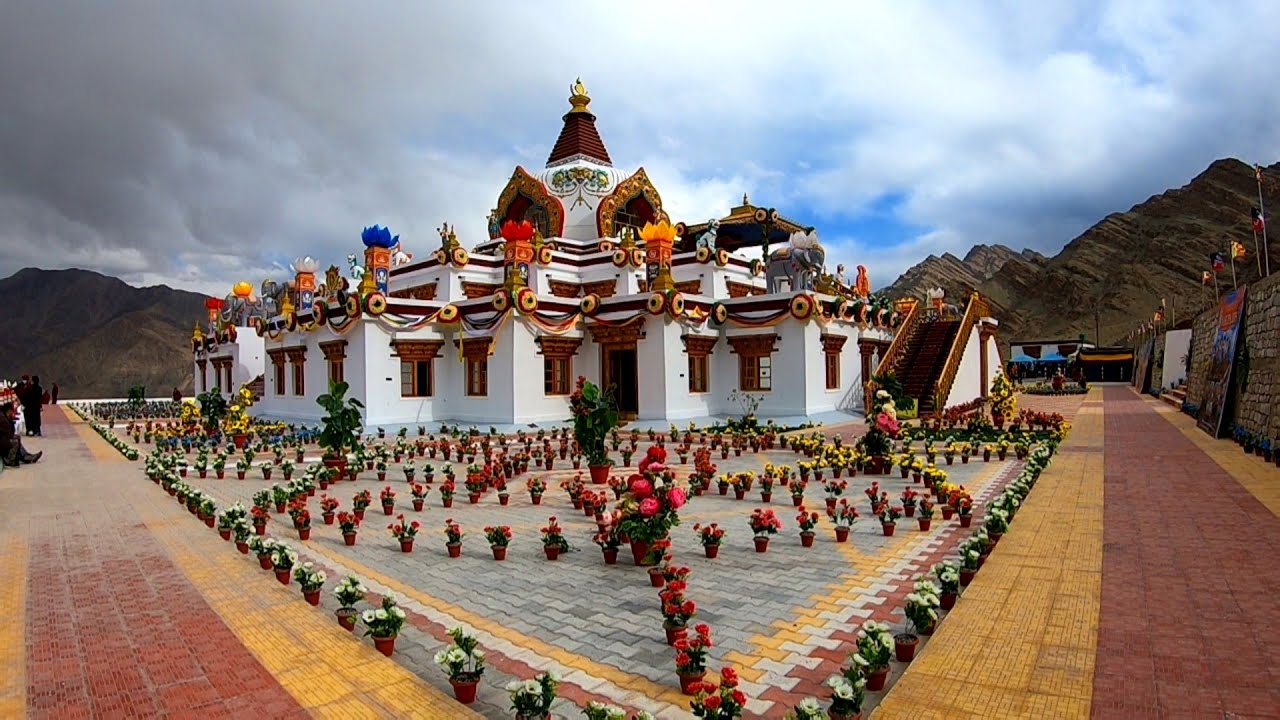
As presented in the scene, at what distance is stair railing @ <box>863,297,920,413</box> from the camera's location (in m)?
22.7

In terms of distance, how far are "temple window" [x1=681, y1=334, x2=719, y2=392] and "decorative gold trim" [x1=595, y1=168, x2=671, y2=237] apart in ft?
29.6

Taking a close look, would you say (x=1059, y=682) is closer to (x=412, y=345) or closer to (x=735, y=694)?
(x=735, y=694)

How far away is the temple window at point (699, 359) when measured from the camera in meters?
23.0

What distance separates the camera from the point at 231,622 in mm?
5426

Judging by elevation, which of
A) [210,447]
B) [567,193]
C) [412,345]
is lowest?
[210,447]

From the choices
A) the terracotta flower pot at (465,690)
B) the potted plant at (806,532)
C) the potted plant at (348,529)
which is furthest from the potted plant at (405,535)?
the potted plant at (806,532)

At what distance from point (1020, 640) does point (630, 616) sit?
281cm

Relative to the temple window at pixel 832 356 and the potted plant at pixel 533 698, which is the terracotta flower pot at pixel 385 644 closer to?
the potted plant at pixel 533 698

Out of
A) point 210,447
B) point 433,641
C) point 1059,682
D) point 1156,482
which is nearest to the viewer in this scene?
point 1059,682

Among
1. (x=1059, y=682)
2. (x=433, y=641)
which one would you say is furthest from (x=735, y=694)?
(x=433, y=641)

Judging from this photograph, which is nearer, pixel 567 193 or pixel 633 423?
pixel 633 423

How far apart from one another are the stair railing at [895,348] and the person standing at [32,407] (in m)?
25.6

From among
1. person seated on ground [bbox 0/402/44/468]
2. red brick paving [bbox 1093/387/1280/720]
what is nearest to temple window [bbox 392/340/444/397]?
person seated on ground [bbox 0/402/44/468]

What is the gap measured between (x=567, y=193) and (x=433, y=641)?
2832cm
